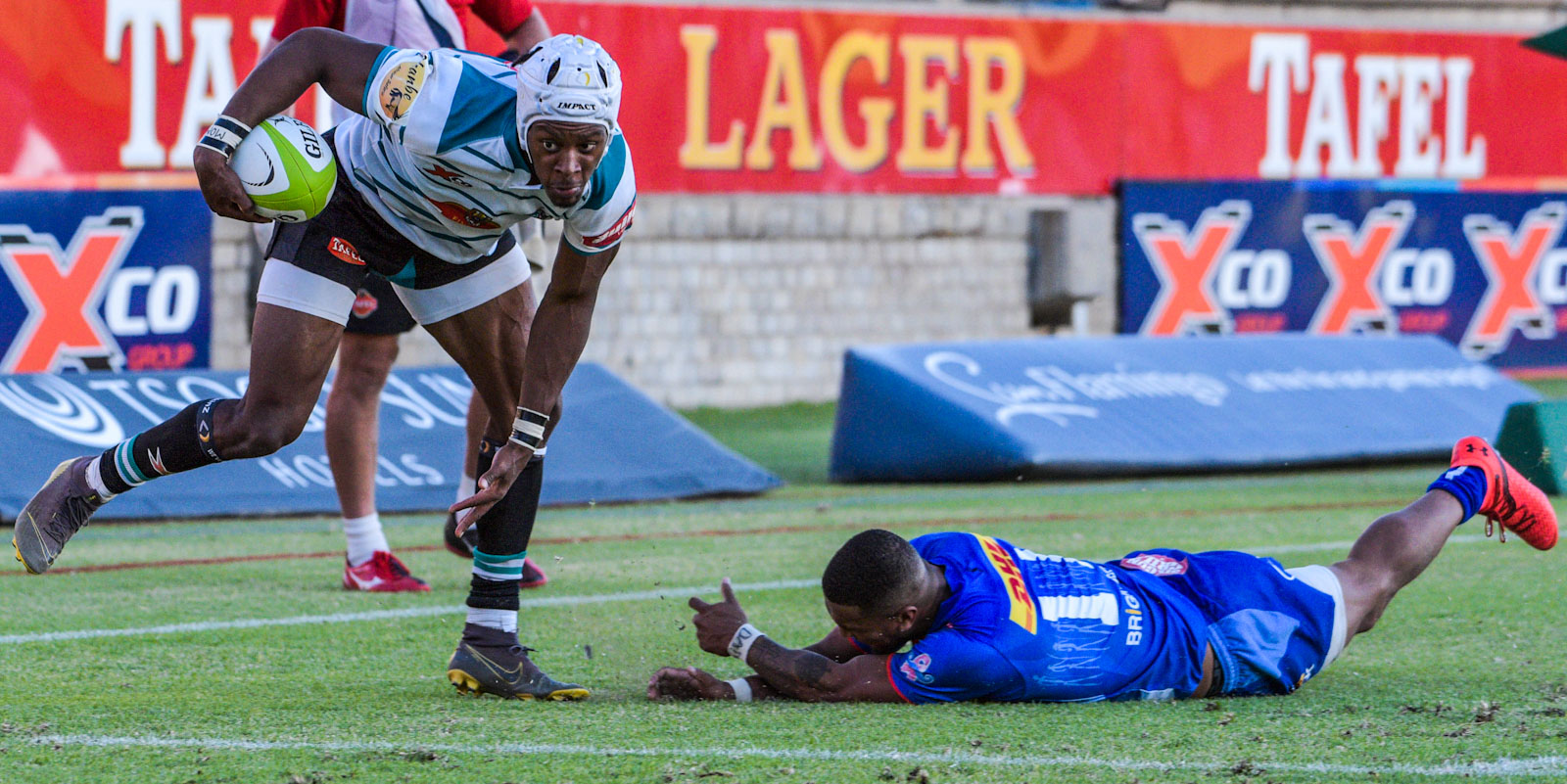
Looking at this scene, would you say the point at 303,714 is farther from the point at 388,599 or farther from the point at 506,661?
the point at 388,599

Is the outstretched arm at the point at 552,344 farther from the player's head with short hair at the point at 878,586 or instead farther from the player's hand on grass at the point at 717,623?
the player's head with short hair at the point at 878,586

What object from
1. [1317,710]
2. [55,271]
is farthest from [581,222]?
[55,271]

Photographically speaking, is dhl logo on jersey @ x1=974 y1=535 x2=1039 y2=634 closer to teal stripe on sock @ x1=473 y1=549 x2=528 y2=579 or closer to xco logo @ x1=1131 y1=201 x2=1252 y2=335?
teal stripe on sock @ x1=473 y1=549 x2=528 y2=579

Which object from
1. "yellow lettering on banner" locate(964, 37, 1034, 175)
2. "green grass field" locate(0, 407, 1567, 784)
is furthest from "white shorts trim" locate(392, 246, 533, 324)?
"yellow lettering on banner" locate(964, 37, 1034, 175)

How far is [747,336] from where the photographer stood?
16703 millimetres

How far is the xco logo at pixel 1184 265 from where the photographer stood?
17547mm

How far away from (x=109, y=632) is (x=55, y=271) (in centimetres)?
812

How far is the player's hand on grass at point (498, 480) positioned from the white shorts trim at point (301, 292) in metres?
0.59

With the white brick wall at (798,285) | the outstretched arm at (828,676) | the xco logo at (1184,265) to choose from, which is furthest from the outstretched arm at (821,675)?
the xco logo at (1184,265)

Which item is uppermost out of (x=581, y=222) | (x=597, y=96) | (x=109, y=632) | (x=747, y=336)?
(x=597, y=96)

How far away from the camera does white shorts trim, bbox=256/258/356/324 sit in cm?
497

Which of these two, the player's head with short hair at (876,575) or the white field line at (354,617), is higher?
the player's head with short hair at (876,575)

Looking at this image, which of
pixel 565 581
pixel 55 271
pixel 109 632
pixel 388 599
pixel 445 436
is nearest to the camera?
pixel 109 632

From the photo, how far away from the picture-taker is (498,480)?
16.0 feet
